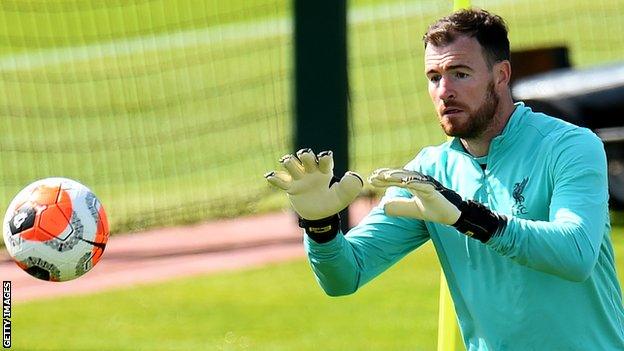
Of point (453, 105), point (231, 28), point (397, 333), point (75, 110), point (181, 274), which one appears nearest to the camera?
point (453, 105)

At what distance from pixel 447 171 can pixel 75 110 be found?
42.5 ft

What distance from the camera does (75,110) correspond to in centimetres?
1778

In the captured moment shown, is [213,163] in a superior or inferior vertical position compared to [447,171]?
inferior

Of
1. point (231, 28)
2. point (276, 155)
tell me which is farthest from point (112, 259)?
point (231, 28)

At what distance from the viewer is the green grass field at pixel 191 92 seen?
14273mm

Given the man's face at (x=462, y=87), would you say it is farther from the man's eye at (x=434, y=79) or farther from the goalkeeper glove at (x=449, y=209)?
the goalkeeper glove at (x=449, y=209)

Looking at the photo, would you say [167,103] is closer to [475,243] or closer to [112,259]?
[112,259]

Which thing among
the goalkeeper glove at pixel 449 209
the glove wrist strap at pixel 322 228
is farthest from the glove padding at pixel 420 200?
the glove wrist strap at pixel 322 228

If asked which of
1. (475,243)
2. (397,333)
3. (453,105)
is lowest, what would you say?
(397,333)

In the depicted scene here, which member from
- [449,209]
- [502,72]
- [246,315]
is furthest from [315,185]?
[246,315]

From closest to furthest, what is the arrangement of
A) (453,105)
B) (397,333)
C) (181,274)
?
(453,105) < (397,333) < (181,274)

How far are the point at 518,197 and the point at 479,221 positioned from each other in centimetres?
48

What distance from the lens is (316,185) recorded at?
194 inches

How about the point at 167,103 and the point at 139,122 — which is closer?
the point at 139,122
